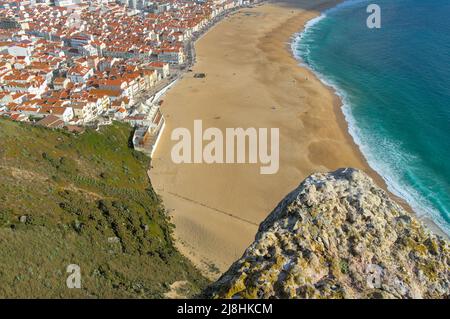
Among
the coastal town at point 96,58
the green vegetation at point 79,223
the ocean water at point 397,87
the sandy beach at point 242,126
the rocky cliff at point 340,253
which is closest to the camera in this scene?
the rocky cliff at point 340,253

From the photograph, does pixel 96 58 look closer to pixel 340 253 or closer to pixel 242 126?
pixel 242 126

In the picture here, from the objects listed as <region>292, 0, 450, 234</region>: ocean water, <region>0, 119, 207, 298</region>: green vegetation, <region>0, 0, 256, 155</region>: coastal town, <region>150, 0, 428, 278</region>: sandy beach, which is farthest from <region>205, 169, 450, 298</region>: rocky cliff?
<region>0, 0, 256, 155</region>: coastal town

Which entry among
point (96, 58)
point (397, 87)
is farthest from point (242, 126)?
point (96, 58)

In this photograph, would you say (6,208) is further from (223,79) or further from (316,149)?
(223,79)

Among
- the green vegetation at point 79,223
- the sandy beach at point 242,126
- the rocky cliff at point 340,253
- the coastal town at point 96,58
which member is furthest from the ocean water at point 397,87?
the rocky cliff at point 340,253

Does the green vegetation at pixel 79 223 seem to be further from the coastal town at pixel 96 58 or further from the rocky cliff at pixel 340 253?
the rocky cliff at pixel 340 253
